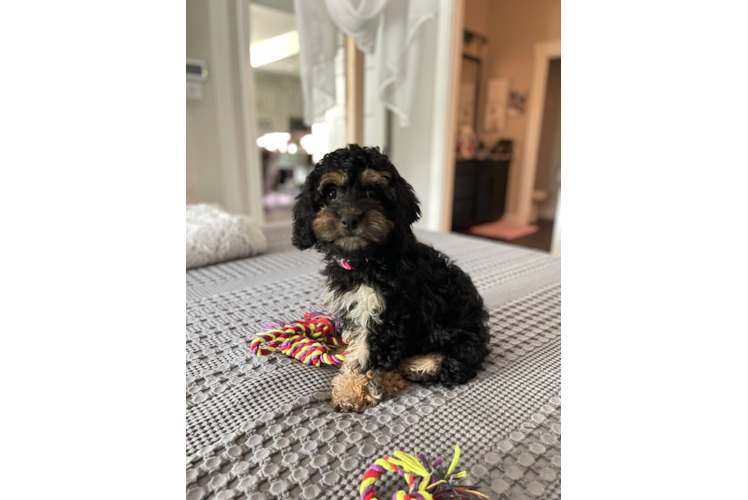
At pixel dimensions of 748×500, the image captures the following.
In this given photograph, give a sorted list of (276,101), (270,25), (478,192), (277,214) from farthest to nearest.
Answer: (276,101)
(277,214)
(478,192)
(270,25)

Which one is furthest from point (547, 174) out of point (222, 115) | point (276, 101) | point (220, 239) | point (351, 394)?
point (351, 394)

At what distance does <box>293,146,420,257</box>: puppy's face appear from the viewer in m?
1.11

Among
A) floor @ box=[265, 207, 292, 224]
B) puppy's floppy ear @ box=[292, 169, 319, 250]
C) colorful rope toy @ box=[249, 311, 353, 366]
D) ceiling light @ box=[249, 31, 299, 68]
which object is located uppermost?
ceiling light @ box=[249, 31, 299, 68]

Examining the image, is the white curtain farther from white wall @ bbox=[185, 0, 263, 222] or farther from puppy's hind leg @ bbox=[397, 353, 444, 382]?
puppy's hind leg @ bbox=[397, 353, 444, 382]

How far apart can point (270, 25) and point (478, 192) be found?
4690mm

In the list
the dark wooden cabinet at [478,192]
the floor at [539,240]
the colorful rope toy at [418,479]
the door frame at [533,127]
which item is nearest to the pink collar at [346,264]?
the colorful rope toy at [418,479]

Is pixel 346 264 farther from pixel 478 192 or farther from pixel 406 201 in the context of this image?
pixel 478 192

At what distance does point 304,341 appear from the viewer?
1335mm

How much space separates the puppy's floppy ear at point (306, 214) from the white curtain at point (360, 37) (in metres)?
2.24

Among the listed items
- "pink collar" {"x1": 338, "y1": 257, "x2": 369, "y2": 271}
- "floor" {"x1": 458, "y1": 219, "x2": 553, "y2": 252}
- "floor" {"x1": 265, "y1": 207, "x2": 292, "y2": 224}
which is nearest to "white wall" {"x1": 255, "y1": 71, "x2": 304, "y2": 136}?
"floor" {"x1": 265, "y1": 207, "x2": 292, "y2": 224}

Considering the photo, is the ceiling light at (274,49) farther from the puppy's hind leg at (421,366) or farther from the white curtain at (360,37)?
the puppy's hind leg at (421,366)

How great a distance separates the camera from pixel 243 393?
1058 millimetres
